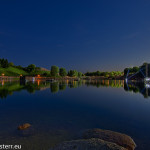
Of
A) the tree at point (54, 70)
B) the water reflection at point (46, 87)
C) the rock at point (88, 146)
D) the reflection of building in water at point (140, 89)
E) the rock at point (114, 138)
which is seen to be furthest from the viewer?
the tree at point (54, 70)

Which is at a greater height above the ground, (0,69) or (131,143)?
(0,69)

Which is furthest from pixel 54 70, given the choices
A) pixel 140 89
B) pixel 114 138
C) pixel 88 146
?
pixel 88 146

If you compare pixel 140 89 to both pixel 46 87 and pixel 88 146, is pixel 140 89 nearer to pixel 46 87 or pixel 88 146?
pixel 46 87

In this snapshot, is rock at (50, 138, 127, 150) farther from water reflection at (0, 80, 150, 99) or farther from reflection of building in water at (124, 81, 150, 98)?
reflection of building in water at (124, 81, 150, 98)

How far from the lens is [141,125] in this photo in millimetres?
12508

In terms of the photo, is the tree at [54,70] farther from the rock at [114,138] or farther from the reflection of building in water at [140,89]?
the rock at [114,138]

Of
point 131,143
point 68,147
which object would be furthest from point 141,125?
point 68,147

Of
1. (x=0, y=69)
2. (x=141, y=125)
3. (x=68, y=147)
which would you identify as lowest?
(x=141, y=125)

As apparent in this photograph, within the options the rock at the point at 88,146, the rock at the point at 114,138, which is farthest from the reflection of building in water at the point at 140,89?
the rock at the point at 88,146

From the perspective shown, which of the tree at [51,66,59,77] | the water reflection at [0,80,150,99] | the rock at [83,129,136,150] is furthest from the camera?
the tree at [51,66,59,77]

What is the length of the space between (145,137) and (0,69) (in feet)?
564

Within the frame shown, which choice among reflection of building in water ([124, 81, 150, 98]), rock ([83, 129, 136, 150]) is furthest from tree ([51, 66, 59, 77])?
rock ([83, 129, 136, 150])

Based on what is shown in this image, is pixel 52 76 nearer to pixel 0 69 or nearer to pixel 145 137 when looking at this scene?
pixel 0 69

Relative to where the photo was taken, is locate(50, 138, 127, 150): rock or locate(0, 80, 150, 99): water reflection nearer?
locate(50, 138, 127, 150): rock
